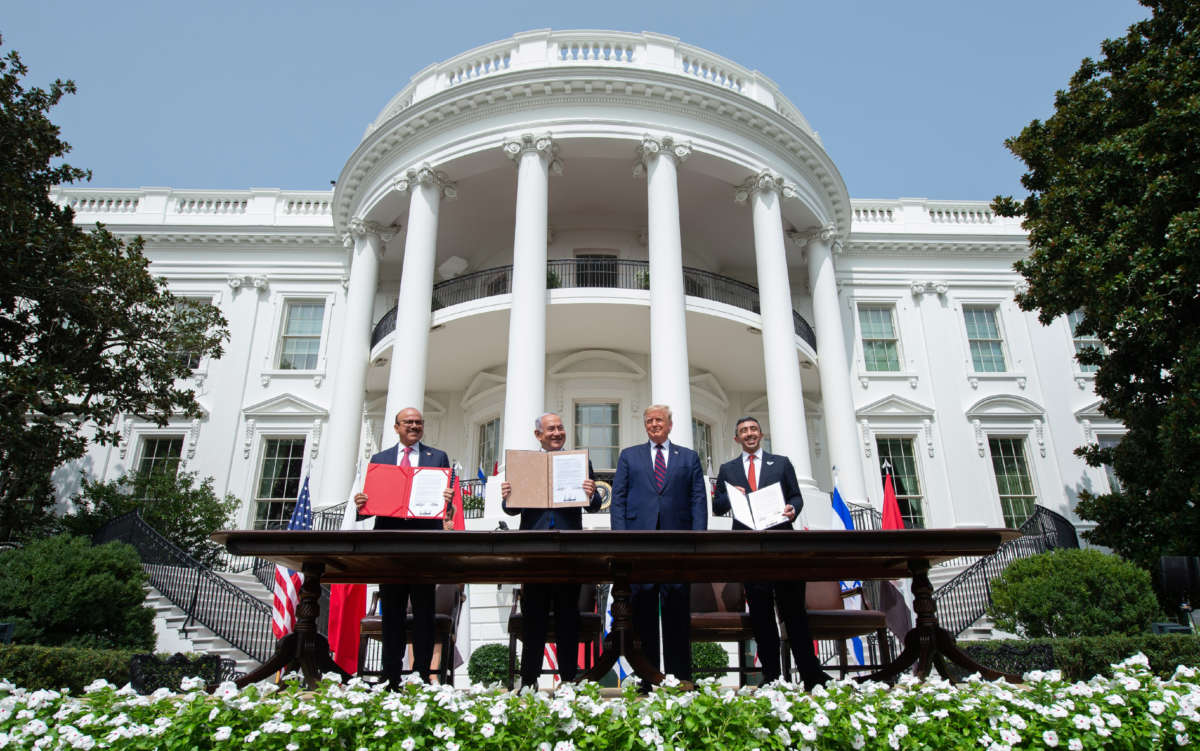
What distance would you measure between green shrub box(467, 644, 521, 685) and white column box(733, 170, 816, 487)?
5917 millimetres

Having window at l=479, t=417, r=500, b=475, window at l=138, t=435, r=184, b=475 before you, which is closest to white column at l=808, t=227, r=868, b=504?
window at l=479, t=417, r=500, b=475

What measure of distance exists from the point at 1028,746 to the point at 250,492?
16957 millimetres

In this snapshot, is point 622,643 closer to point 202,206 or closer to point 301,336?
point 301,336

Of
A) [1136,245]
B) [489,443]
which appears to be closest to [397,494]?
[1136,245]

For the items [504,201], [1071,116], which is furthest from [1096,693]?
[504,201]

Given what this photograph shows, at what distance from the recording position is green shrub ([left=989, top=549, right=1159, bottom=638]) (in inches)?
373

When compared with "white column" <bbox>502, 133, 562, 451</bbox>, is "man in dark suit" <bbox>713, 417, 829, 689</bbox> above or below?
below

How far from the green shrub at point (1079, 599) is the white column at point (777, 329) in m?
3.96

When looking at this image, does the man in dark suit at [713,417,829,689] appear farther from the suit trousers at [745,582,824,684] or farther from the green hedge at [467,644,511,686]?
the green hedge at [467,644,511,686]

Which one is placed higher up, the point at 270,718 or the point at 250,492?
the point at 250,492

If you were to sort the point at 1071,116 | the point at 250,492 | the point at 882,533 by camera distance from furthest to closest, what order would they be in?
the point at 250,492, the point at 1071,116, the point at 882,533

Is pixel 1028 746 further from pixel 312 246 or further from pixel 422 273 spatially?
pixel 312 246

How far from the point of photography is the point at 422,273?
14508 millimetres

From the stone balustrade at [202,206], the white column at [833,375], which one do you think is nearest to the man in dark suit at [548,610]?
the white column at [833,375]
